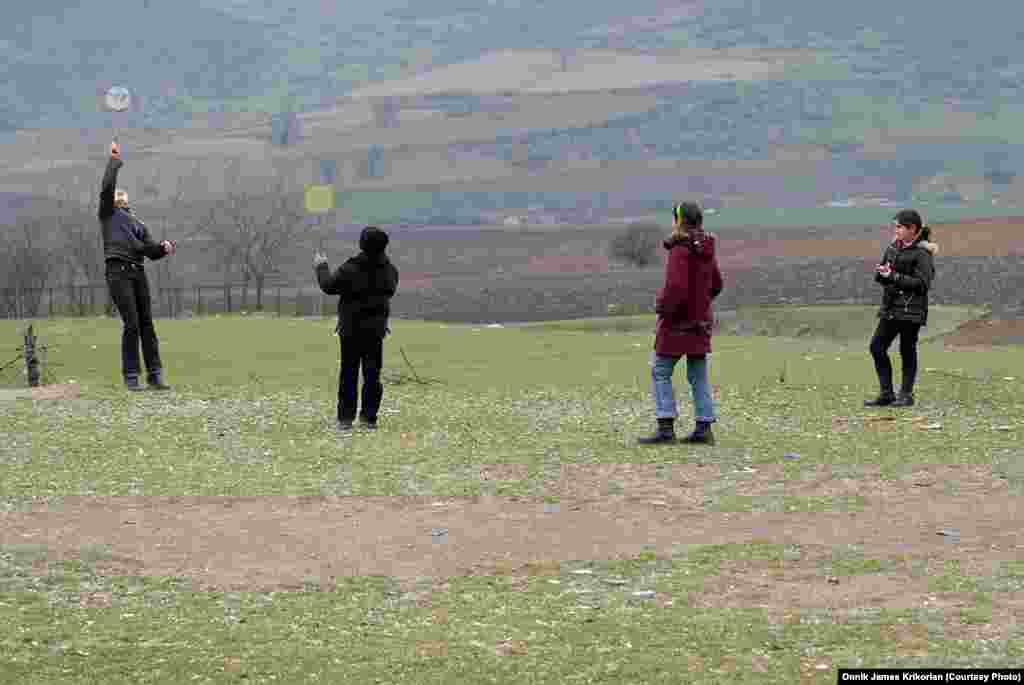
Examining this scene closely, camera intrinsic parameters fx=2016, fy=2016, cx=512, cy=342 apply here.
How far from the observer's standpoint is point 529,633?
987 centimetres

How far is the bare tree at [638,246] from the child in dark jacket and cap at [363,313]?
231 feet

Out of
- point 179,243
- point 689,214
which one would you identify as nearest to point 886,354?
point 689,214

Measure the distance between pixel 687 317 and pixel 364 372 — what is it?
132 inches

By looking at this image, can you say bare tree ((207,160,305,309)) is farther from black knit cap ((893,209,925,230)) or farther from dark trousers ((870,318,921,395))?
black knit cap ((893,209,925,230))

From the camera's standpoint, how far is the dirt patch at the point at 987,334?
118 feet

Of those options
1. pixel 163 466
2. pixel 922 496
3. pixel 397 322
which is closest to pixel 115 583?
pixel 163 466

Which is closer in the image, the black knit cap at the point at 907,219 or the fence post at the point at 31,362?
the black knit cap at the point at 907,219

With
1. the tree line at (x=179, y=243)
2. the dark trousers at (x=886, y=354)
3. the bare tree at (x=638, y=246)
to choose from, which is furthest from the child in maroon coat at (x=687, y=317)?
the bare tree at (x=638, y=246)

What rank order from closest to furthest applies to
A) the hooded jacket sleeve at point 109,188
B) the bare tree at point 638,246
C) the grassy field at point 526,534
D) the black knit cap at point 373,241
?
the grassy field at point 526,534 < the black knit cap at point 373,241 < the hooded jacket sleeve at point 109,188 < the bare tree at point 638,246

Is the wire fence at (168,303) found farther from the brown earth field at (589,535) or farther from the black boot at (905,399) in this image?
the brown earth field at (589,535)

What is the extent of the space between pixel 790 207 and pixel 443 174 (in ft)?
112

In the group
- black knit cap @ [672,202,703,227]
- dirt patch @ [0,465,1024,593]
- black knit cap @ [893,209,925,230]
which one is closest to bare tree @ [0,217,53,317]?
black knit cap @ [893,209,925,230]

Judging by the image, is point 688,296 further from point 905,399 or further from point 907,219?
point 905,399

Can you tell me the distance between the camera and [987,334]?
37719 millimetres
